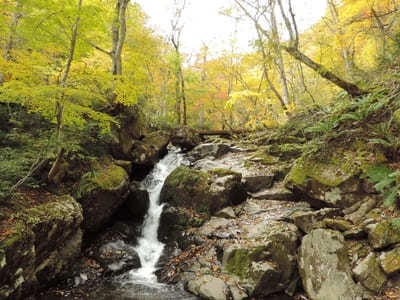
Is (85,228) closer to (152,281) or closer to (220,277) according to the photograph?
(152,281)

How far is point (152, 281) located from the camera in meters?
6.15

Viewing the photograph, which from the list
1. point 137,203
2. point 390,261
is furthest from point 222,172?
point 390,261

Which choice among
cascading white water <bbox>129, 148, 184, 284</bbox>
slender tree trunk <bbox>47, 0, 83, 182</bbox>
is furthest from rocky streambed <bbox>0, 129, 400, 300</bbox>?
slender tree trunk <bbox>47, 0, 83, 182</bbox>

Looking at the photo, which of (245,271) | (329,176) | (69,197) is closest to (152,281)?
(245,271)

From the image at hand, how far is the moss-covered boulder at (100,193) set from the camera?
22.9ft

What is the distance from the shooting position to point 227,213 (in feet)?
25.9

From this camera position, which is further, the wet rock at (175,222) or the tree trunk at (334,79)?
the wet rock at (175,222)

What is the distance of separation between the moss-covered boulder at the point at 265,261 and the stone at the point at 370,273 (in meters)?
1.35

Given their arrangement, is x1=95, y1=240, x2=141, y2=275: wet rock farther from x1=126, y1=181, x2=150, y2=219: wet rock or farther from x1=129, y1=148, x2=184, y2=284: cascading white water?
x1=126, y1=181, x2=150, y2=219: wet rock

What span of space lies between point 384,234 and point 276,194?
396 cm

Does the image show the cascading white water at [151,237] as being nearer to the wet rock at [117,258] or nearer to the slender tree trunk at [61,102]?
the wet rock at [117,258]

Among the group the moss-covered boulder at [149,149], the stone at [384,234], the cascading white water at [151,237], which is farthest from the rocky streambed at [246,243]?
the moss-covered boulder at [149,149]

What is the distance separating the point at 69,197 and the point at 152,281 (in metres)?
2.99

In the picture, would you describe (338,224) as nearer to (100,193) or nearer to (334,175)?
(334,175)
